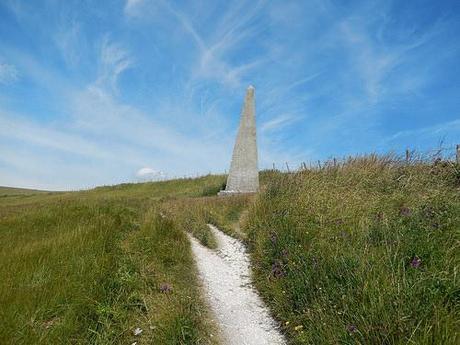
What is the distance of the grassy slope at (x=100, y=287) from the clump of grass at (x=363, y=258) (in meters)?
1.44

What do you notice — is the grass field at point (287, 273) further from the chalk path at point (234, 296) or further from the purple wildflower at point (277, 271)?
the chalk path at point (234, 296)

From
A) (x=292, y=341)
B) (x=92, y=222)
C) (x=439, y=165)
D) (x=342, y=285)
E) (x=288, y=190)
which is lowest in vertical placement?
(x=292, y=341)

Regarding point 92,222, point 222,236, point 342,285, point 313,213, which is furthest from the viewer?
point 222,236

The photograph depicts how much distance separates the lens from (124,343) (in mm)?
4574

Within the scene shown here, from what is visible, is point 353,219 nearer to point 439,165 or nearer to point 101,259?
point 101,259

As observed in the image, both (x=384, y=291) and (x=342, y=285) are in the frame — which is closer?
(x=384, y=291)

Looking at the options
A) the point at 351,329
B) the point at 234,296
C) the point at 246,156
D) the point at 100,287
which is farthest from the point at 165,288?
the point at 246,156

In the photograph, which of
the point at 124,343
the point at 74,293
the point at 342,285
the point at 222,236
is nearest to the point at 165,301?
the point at 124,343

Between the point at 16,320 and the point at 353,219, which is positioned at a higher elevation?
the point at 353,219

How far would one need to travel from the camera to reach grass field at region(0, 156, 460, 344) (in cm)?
397

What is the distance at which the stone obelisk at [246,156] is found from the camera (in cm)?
1909

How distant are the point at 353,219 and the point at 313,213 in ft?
3.37

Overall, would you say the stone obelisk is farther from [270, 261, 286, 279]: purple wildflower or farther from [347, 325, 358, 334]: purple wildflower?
[347, 325, 358, 334]: purple wildflower

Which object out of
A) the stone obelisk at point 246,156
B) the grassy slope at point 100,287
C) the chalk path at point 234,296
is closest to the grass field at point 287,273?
the grassy slope at point 100,287
